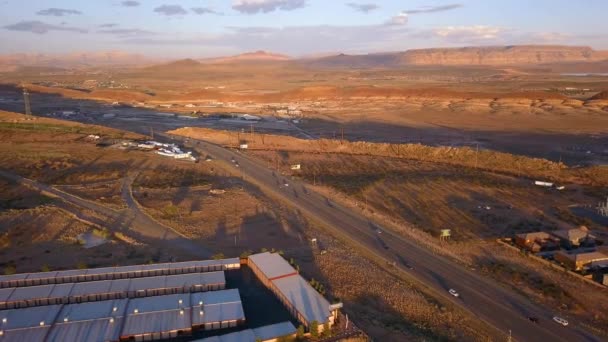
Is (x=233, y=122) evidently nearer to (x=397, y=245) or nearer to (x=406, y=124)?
(x=406, y=124)

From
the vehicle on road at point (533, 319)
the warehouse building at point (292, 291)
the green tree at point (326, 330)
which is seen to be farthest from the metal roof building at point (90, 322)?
the vehicle on road at point (533, 319)

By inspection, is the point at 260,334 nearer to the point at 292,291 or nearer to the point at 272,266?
the point at 292,291

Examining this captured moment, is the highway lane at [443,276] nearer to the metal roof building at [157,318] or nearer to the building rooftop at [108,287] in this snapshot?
the building rooftop at [108,287]

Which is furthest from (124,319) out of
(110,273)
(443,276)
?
(443,276)

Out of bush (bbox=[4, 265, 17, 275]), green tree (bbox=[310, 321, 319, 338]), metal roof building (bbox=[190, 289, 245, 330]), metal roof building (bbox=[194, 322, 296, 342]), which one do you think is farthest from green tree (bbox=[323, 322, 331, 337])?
bush (bbox=[4, 265, 17, 275])

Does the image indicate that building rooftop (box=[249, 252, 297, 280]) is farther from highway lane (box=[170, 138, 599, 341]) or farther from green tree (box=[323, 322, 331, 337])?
highway lane (box=[170, 138, 599, 341])

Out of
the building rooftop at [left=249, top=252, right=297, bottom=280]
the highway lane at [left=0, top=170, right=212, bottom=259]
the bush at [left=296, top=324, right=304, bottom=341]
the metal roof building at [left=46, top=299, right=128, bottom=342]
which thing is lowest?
the highway lane at [left=0, top=170, right=212, bottom=259]
